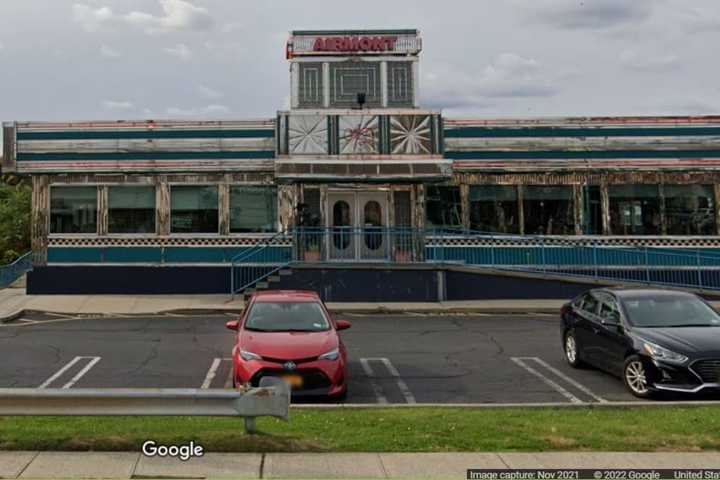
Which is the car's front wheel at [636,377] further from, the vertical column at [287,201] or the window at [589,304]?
the vertical column at [287,201]

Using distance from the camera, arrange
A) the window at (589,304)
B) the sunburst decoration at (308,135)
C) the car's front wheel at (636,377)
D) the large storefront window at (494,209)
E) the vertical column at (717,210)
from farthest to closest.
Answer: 1. the large storefront window at (494,209)
2. the vertical column at (717,210)
3. the sunburst decoration at (308,135)
4. the window at (589,304)
5. the car's front wheel at (636,377)

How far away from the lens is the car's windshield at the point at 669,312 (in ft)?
32.1

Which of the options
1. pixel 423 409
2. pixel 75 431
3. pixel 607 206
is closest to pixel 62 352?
pixel 75 431

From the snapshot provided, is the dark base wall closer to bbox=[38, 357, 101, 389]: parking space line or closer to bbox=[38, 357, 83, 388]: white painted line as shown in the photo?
Result: bbox=[38, 357, 101, 389]: parking space line

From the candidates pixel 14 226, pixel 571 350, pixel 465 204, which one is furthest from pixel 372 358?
pixel 14 226

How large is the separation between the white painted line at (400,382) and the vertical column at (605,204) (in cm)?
1246

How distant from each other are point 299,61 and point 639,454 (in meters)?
17.6

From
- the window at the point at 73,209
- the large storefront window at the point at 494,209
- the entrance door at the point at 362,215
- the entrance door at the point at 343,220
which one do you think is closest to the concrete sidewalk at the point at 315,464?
the entrance door at the point at 343,220

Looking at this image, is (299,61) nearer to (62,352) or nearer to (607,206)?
(607,206)

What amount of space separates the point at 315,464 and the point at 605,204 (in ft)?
58.9

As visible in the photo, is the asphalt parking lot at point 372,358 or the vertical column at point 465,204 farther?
the vertical column at point 465,204

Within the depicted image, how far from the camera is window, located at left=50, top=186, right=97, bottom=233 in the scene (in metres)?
21.1

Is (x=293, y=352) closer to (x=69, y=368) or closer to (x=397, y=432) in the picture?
(x=397, y=432)

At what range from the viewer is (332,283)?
763 inches
